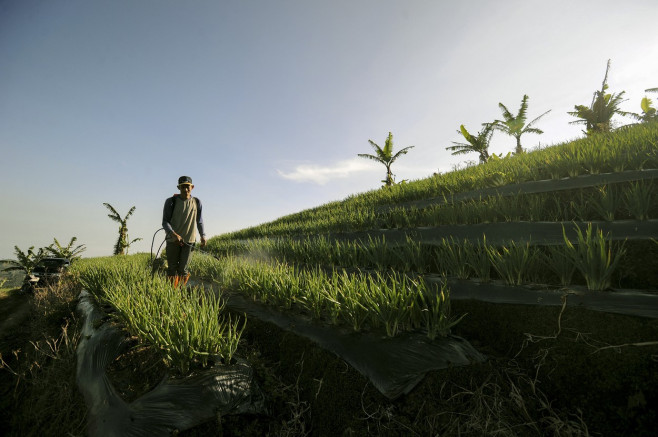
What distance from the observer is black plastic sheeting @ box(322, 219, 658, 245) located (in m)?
2.87

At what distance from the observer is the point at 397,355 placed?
2.04 m

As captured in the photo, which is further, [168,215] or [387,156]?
[387,156]

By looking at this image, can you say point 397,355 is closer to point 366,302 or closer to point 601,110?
point 366,302

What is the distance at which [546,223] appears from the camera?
3510 millimetres

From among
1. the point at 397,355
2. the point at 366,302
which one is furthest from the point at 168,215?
Answer: the point at 397,355

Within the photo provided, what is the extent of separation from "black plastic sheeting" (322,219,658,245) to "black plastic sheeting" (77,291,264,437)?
281cm

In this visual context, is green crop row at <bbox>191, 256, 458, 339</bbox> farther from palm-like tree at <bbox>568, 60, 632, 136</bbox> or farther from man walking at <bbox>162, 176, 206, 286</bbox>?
palm-like tree at <bbox>568, 60, 632, 136</bbox>

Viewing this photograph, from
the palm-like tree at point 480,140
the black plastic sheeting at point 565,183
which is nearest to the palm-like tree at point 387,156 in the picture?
the palm-like tree at point 480,140

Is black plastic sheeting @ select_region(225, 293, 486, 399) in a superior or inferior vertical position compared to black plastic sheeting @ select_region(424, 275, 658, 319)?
inferior

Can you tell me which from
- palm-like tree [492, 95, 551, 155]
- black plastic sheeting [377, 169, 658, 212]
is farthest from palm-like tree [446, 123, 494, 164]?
black plastic sheeting [377, 169, 658, 212]

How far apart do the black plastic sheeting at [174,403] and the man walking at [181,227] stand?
2.51 metres

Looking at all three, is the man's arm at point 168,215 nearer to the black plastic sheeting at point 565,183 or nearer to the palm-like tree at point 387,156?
the black plastic sheeting at point 565,183

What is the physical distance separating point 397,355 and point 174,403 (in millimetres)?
1586

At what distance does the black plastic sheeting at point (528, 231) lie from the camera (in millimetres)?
2873
